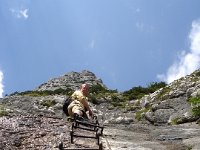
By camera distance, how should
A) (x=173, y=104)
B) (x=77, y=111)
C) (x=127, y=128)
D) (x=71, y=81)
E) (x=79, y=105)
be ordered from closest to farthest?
(x=77, y=111) → (x=79, y=105) → (x=127, y=128) → (x=173, y=104) → (x=71, y=81)

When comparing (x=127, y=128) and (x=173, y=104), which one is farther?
(x=173, y=104)

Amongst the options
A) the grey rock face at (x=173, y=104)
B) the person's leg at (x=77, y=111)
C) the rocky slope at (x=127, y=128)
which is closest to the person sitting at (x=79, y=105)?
the person's leg at (x=77, y=111)

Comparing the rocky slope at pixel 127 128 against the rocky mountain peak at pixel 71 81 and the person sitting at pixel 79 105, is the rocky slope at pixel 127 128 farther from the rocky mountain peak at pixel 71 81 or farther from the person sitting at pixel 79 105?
the rocky mountain peak at pixel 71 81

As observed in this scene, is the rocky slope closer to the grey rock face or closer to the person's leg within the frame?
the grey rock face

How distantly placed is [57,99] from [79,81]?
30.7m

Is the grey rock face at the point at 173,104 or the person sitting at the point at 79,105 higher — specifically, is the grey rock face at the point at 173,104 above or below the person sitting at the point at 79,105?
above

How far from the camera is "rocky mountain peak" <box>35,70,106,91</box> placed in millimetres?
67688

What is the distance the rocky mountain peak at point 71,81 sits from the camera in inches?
2665

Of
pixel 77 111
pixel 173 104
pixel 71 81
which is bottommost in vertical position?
pixel 77 111

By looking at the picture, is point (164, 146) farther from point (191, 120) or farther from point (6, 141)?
point (191, 120)

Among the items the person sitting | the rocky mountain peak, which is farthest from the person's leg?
the rocky mountain peak

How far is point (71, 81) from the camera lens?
237ft

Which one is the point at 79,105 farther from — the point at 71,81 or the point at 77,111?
the point at 71,81

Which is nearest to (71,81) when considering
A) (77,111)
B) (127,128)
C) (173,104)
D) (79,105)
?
(173,104)
